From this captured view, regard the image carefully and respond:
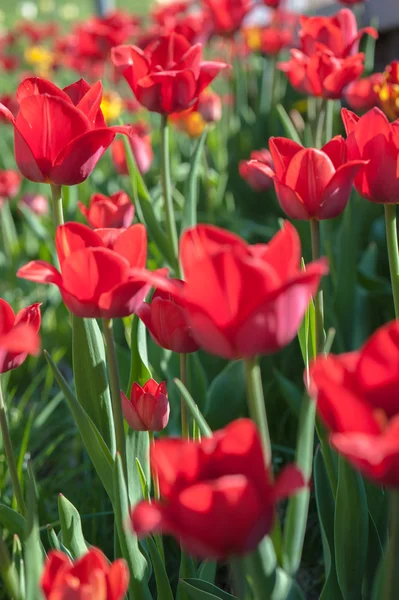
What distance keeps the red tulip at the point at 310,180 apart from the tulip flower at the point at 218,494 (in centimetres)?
38

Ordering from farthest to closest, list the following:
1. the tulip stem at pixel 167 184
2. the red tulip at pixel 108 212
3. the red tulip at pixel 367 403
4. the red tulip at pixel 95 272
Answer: the tulip stem at pixel 167 184 → the red tulip at pixel 108 212 → the red tulip at pixel 95 272 → the red tulip at pixel 367 403

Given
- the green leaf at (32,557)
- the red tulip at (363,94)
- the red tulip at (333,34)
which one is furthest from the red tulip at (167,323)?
the red tulip at (363,94)

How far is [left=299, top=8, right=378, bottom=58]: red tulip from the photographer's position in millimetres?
1343

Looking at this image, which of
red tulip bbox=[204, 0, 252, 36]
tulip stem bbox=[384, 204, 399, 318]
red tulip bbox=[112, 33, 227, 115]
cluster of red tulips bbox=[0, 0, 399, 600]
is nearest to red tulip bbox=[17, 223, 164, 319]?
cluster of red tulips bbox=[0, 0, 399, 600]

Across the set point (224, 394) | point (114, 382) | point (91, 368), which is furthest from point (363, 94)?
point (114, 382)

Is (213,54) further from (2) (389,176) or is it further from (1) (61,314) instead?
(2) (389,176)

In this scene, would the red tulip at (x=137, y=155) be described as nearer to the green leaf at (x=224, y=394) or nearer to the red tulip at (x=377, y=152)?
the green leaf at (x=224, y=394)

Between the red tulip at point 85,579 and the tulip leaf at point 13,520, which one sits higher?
the red tulip at point 85,579

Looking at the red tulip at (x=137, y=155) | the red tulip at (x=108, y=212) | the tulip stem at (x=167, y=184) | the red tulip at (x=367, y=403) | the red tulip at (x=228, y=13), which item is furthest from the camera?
the red tulip at (x=228, y=13)

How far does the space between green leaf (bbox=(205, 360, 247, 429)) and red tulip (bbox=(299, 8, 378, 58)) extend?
2.03 ft

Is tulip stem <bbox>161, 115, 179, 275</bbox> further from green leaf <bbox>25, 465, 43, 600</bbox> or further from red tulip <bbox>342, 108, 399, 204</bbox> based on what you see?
green leaf <bbox>25, 465, 43, 600</bbox>

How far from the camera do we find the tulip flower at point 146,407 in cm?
79

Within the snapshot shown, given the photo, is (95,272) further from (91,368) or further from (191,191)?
(191,191)

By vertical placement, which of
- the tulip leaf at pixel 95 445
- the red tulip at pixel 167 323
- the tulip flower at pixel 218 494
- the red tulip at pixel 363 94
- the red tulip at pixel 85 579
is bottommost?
the tulip leaf at pixel 95 445
